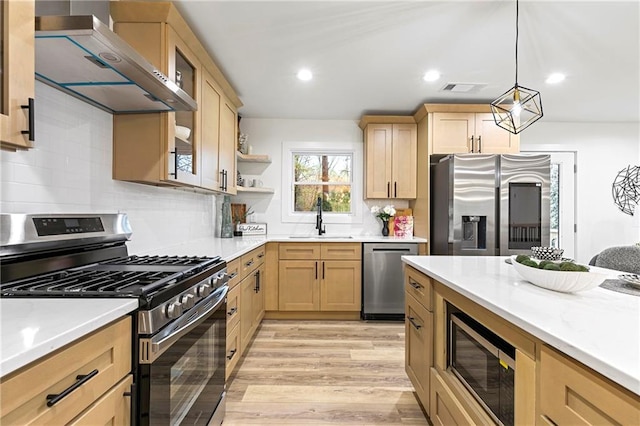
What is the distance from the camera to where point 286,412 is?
197 cm

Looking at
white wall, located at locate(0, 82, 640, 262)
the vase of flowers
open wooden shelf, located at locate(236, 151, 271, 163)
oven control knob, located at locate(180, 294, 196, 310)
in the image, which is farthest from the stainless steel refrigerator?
oven control knob, located at locate(180, 294, 196, 310)

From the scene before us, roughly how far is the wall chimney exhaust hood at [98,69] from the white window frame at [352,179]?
2.45 metres

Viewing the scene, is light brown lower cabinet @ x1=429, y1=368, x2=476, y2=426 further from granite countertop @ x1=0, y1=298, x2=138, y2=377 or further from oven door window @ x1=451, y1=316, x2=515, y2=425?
granite countertop @ x1=0, y1=298, x2=138, y2=377

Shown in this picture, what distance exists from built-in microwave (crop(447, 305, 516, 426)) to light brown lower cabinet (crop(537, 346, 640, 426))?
8.0 inches

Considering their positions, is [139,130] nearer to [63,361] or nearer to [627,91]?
[63,361]

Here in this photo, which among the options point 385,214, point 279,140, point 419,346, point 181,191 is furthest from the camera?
point 279,140

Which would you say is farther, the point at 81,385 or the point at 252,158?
the point at 252,158

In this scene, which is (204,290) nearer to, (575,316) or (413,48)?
(575,316)

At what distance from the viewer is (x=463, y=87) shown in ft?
10.5

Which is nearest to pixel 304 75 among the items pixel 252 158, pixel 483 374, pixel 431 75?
pixel 431 75

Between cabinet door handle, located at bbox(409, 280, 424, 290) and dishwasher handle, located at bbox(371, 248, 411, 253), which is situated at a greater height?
dishwasher handle, located at bbox(371, 248, 411, 253)

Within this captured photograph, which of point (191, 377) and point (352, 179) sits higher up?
point (352, 179)

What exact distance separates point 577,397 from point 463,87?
3067mm

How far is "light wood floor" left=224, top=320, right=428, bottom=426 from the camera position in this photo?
1.94m
